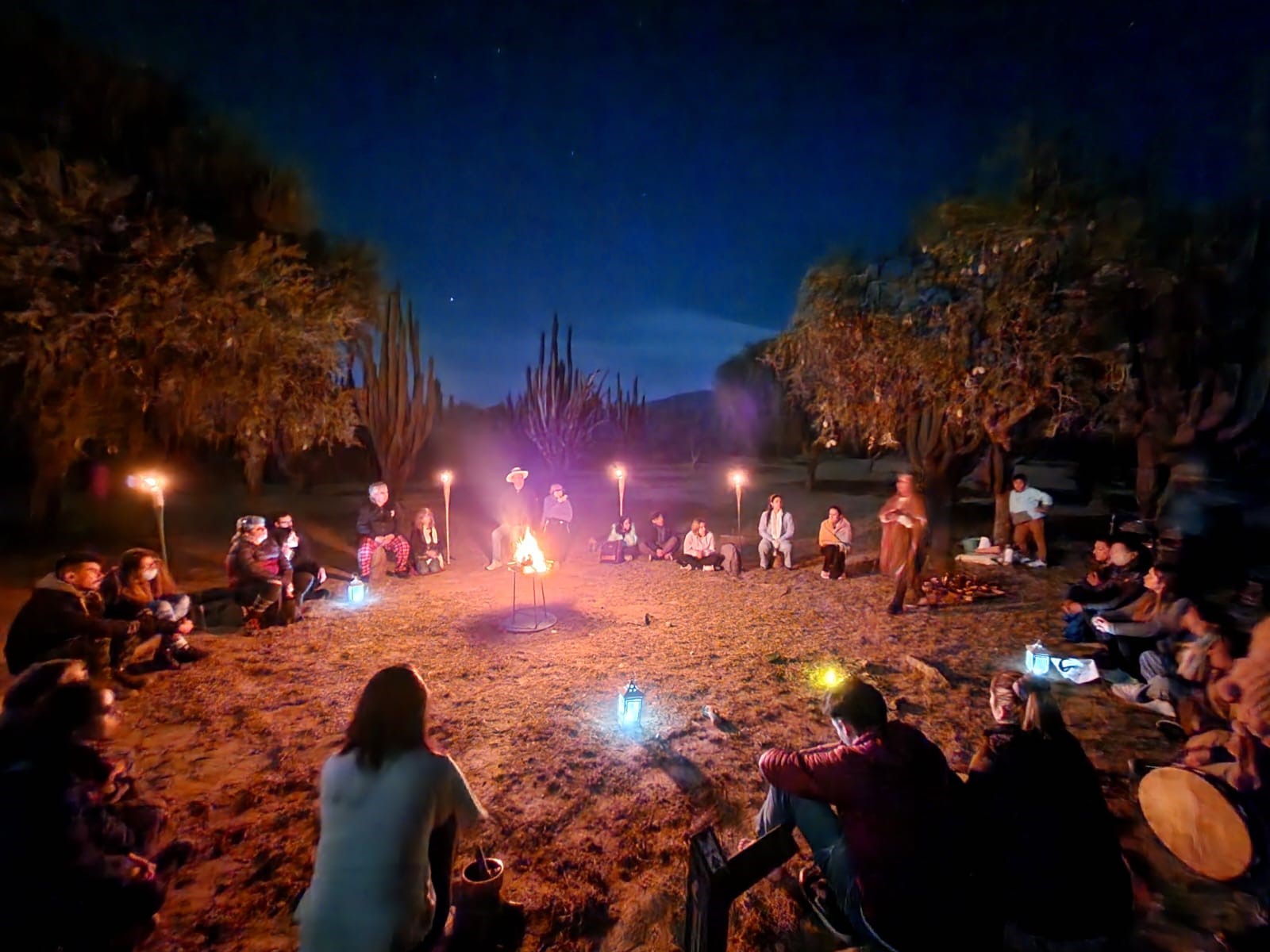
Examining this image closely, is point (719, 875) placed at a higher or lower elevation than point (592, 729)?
higher

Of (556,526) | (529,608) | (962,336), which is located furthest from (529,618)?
(962,336)

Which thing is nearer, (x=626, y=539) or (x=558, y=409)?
(x=626, y=539)

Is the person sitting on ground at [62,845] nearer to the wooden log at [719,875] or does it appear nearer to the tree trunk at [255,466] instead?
the wooden log at [719,875]

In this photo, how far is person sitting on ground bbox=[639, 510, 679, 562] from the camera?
12.2 metres

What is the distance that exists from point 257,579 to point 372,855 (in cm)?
662

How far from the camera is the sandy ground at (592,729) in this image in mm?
3281

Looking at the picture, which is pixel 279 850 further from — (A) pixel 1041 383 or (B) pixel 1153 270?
(B) pixel 1153 270

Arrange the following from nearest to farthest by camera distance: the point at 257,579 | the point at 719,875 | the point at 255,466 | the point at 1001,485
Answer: the point at 719,875, the point at 257,579, the point at 1001,485, the point at 255,466

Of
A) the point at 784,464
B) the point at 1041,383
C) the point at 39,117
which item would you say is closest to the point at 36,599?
the point at 39,117

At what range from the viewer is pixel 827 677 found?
635cm

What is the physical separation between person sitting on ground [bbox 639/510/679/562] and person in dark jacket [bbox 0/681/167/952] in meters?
9.64

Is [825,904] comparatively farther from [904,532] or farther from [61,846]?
[904,532]

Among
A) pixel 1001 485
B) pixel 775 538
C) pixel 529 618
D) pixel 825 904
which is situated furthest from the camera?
pixel 1001 485

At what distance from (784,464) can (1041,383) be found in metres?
32.5
